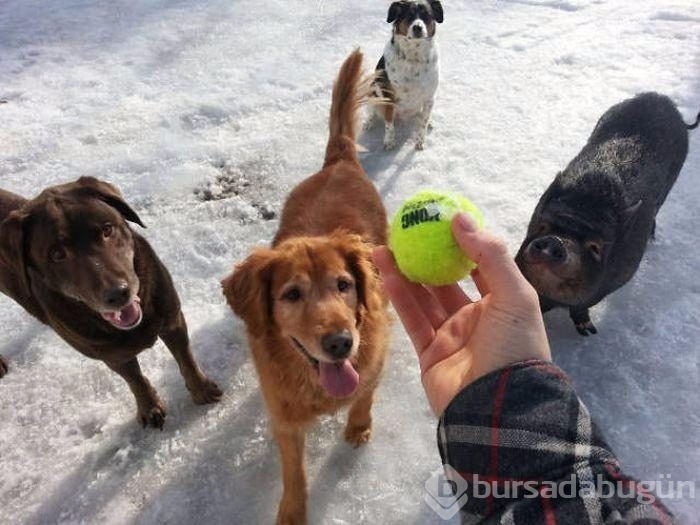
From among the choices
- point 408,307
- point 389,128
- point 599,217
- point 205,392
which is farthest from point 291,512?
point 389,128

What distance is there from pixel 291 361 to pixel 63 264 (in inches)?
49.2

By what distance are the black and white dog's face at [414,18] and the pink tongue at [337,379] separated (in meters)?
4.02

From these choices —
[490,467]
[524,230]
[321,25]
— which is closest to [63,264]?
[490,467]

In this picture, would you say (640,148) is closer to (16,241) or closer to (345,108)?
(345,108)

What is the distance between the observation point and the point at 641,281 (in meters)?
3.95

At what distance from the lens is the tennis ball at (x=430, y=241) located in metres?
2.11

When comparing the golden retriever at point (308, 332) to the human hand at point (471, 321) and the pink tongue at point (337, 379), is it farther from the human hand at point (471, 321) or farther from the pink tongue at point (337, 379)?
the human hand at point (471, 321)

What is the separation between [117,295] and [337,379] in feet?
3.79

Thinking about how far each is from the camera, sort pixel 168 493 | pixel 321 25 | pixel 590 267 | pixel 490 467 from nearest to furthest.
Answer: pixel 490 467, pixel 168 493, pixel 590 267, pixel 321 25

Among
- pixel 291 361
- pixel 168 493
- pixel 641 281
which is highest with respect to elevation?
pixel 291 361

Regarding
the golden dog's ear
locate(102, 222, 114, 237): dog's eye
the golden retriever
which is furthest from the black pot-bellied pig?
locate(102, 222, 114, 237): dog's eye

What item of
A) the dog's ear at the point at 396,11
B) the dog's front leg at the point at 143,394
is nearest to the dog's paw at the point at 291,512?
the dog's front leg at the point at 143,394

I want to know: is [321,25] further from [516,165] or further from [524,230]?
[524,230]

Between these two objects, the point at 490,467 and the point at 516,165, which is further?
the point at 516,165
